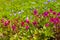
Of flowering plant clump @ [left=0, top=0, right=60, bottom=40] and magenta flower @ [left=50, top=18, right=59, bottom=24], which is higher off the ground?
magenta flower @ [left=50, top=18, right=59, bottom=24]

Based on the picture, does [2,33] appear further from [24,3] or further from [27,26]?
[24,3]

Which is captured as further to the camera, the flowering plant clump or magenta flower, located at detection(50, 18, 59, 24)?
magenta flower, located at detection(50, 18, 59, 24)

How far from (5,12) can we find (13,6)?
70cm

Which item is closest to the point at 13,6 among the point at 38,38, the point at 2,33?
the point at 2,33

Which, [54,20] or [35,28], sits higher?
[54,20]

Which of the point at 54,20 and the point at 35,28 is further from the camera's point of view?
the point at 35,28

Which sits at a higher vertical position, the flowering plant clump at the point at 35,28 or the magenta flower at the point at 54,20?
the magenta flower at the point at 54,20

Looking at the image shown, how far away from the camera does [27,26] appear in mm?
7906

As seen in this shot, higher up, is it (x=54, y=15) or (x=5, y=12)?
(x=54, y=15)

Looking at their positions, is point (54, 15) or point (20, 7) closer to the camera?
point (54, 15)

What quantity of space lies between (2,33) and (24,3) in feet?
12.3

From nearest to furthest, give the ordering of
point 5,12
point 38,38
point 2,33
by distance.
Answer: point 38,38
point 2,33
point 5,12

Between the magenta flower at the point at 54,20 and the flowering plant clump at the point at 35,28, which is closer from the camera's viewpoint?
the flowering plant clump at the point at 35,28

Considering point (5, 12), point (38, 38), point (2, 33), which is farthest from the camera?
point (5, 12)
